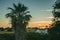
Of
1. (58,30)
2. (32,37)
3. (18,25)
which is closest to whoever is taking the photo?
(58,30)

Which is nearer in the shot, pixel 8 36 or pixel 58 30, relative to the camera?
pixel 58 30

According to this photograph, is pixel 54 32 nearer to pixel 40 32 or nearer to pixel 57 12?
pixel 57 12

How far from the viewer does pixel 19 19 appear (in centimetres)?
4872

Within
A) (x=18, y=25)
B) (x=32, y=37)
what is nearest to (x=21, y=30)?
(x=18, y=25)

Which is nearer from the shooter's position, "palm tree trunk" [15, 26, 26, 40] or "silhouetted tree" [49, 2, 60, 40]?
"silhouetted tree" [49, 2, 60, 40]

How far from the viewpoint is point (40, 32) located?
57219 mm

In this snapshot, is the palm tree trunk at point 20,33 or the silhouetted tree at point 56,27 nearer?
the silhouetted tree at point 56,27

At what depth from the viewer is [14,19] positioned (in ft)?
159

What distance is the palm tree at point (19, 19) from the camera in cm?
4812

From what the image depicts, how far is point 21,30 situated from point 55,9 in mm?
7843

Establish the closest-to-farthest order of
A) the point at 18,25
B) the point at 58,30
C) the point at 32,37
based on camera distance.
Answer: the point at 58,30
the point at 18,25
the point at 32,37

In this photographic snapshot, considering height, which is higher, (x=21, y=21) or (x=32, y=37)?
(x=21, y=21)

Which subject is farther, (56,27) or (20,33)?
(20,33)

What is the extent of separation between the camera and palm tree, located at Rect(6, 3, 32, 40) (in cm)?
4812
